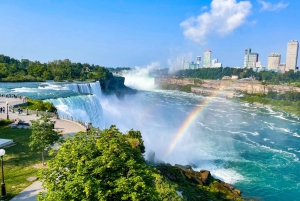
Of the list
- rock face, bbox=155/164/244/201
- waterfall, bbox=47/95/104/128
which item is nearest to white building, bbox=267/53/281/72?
waterfall, bbox=47/95/104/128

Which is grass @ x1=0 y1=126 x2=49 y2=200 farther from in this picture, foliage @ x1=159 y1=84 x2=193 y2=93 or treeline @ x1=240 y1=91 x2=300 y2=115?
foliage @ x1=159 y1=84 x2=193 y2=93

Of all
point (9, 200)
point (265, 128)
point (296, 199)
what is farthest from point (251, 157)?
point (9, 200)

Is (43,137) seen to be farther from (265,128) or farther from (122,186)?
(265,128)

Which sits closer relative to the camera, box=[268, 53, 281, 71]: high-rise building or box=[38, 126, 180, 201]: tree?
box=[38, 126, 180, 201]: tree

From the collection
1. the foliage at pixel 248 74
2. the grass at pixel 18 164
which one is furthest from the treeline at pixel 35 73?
the foliage at pixel 248 74

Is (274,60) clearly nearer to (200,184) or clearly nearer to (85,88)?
(85,88)

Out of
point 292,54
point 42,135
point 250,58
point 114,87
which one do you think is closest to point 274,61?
point 292,54

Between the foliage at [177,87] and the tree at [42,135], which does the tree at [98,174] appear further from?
the foliage at [177,87]
